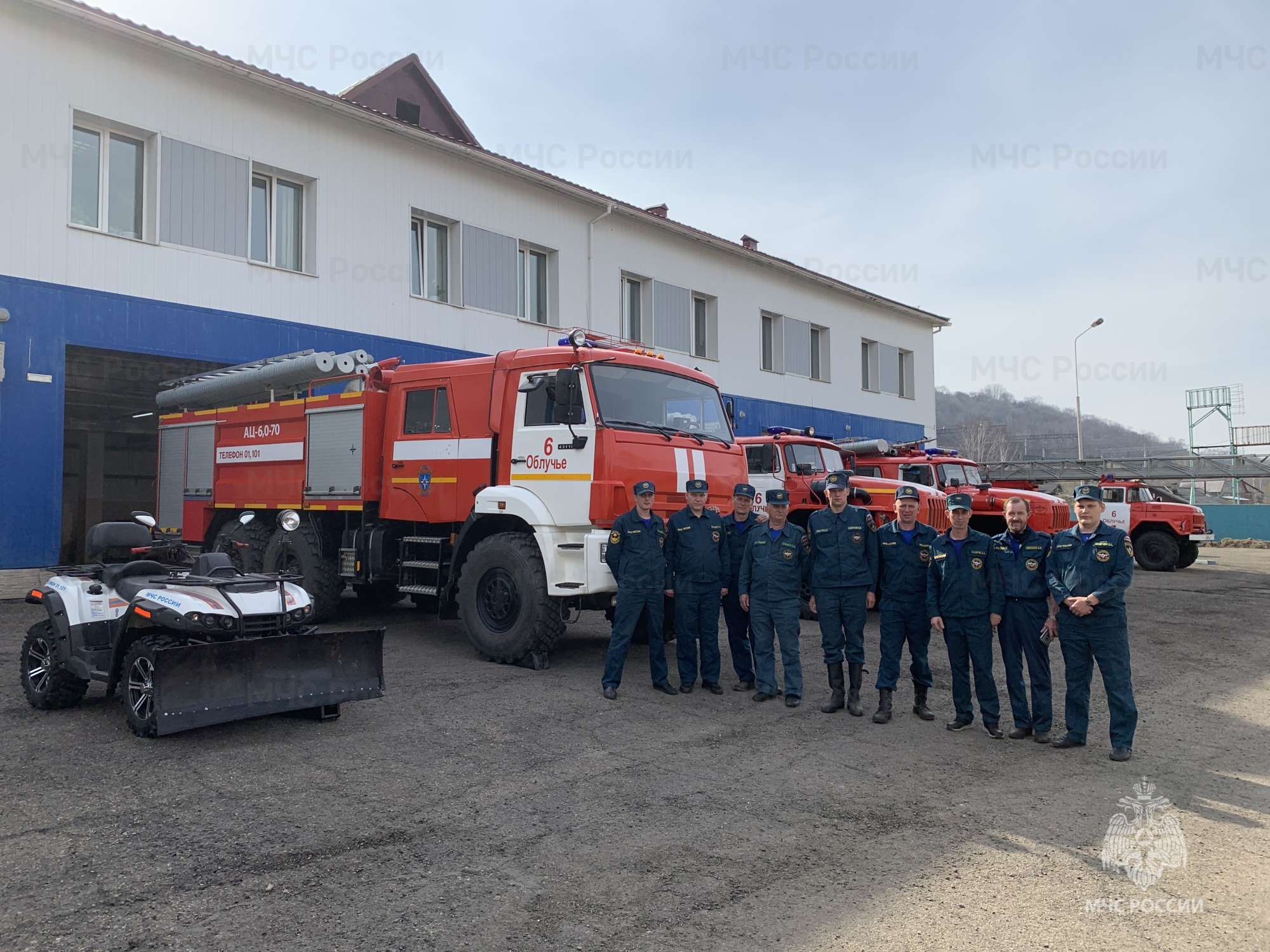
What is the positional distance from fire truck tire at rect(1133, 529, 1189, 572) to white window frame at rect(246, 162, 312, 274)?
17732 millimetres

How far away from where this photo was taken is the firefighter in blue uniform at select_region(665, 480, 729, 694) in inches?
295

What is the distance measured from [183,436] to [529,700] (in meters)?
7.66

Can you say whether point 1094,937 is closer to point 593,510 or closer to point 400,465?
point 593,510

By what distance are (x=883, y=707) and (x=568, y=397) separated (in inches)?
139

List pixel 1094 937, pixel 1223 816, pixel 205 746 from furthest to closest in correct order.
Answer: pixel 205 746 → pixel 1223 816 → pixel 1094 937

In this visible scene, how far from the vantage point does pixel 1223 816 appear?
4652 mm

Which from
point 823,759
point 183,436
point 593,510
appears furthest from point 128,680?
point 183,436

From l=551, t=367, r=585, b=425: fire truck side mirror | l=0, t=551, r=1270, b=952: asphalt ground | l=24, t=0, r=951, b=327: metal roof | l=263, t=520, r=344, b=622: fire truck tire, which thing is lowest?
l=0, t=551, r=1270, b=952: asphalt ground

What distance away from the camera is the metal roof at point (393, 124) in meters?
12.0

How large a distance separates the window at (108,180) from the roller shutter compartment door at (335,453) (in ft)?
17.4

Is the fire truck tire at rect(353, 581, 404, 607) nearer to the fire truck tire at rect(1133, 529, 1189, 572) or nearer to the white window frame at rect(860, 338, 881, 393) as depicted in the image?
the fire truck tire at rect(1133, 529, 1189, 572)

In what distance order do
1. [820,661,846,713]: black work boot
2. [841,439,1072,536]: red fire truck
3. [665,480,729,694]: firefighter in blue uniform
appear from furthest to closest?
[841,439,1072,536]: red fire truck → [665,480,729,694]: firefighter in blue uniform → [820,661,846,713]: black work boot

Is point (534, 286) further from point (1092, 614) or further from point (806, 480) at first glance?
point (1092, 614)

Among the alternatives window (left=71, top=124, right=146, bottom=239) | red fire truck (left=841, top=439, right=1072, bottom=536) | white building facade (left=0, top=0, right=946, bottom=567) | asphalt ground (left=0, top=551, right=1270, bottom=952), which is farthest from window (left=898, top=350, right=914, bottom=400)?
asphalt ground (left=0, top=551, right=1270, bottom=952)
